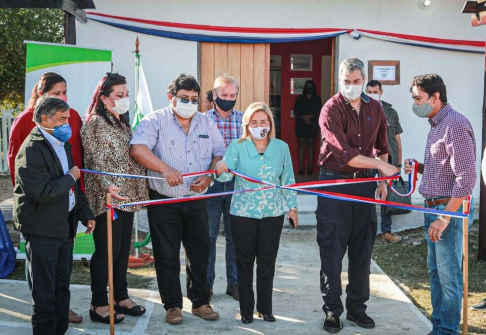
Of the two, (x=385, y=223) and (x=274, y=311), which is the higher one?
(x=385, y=223)

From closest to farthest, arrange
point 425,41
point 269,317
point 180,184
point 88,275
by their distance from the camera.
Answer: point 180,184 < point 269,317 < point 88,275 < point 425,41

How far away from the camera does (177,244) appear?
16.5 ft

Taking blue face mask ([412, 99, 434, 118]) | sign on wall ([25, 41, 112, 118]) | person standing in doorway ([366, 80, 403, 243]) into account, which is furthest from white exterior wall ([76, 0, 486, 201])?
blue face mask ([412, 99, 434, 118])

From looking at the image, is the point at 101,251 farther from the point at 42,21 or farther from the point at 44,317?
the point at 42,21

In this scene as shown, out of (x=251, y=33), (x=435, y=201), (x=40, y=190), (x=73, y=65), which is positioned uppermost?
(x=251, y=33)

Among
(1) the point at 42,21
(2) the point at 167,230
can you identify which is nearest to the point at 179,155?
(2) the point at 167,230

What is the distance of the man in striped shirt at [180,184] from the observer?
490cm

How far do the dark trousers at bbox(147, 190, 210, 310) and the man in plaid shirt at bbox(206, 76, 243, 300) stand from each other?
20.7 inches

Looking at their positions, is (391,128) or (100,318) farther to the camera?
(391,128)

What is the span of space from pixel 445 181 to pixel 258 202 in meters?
1.50

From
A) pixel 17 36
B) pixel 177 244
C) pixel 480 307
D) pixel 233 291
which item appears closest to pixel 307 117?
pixel 233 291

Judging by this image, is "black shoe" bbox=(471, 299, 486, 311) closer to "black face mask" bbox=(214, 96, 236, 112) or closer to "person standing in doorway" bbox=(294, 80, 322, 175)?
"black face mask" bbox=(214, 96, 236, 112)

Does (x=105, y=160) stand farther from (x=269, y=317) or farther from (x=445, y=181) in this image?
(x=445, y=181)

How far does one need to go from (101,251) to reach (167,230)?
1.87 feet
